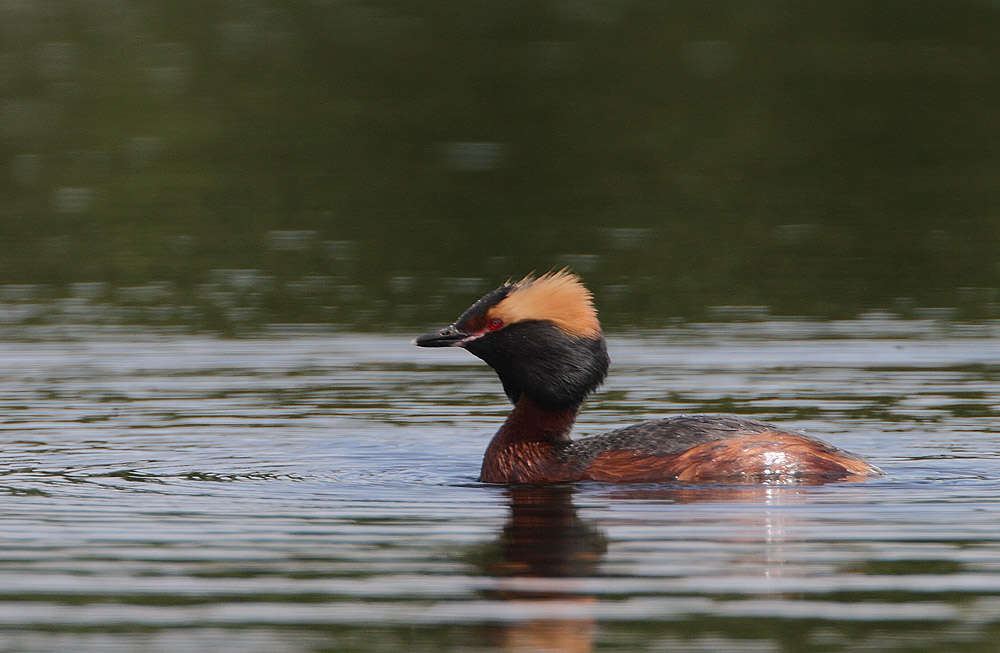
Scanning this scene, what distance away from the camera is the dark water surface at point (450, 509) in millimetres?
8648

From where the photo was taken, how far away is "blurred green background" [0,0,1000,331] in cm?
2083

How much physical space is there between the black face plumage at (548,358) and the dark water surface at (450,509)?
0.76 m

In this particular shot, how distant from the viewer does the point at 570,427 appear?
43.0 feet

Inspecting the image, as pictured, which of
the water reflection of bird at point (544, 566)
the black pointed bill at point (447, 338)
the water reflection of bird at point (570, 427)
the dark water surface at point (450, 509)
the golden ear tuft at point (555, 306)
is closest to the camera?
the water reflection of bird at point (544, 566)

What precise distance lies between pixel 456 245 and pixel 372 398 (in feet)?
25.7

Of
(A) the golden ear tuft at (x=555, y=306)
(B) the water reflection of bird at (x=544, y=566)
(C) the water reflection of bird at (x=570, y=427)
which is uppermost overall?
(A) the golden ear tuft at (x=555, y=306)

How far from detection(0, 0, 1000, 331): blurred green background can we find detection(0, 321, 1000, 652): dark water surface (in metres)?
2.08

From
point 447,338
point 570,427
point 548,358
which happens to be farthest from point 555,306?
point 570,427

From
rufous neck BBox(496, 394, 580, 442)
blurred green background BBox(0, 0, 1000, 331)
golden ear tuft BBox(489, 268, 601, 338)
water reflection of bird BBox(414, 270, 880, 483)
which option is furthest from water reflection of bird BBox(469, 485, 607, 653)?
blurred green background BBox(0, 0, 1000, 331)

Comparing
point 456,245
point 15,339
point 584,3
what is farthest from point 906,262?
point 584,3

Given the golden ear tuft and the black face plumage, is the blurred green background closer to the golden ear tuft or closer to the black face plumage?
the black face plumage

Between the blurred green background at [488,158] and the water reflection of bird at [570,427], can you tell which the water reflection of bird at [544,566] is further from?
the blurred green background at [488,158]

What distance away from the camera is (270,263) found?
2209cm

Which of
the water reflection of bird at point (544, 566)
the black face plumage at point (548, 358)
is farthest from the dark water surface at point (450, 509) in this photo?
the black face plumage at point (548, 358)
